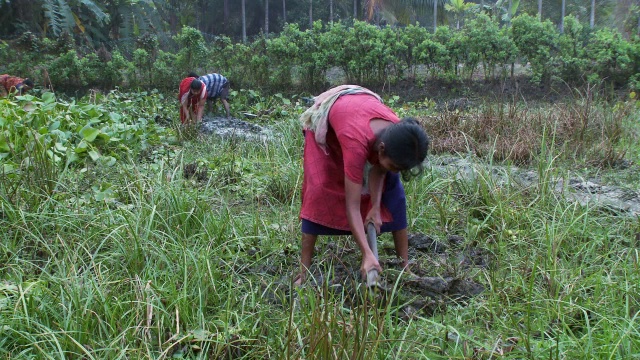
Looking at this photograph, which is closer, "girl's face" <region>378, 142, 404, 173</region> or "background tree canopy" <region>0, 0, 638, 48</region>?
"girl's face" <region>378, 142, 404, 173</region>

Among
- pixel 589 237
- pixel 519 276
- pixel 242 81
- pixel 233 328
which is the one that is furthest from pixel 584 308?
pixel 242 81

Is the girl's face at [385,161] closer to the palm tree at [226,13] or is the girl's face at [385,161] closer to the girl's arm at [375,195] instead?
the girl's arm at [375,195]

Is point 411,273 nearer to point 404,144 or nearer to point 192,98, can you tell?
point 404,144

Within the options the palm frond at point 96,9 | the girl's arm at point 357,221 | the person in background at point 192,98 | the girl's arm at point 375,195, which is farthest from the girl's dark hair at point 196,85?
the palm frond at point 96,9

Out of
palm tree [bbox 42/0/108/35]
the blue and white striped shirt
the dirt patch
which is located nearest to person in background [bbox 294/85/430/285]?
the dirt patch

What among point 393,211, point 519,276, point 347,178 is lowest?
point 519,276

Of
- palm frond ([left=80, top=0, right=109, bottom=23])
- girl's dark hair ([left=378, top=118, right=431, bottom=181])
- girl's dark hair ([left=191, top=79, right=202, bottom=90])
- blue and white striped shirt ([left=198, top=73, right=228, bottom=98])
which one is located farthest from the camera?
palm frond ([left=80, top=0, right=109, bottom=23])

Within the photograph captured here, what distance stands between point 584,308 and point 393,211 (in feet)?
3.39

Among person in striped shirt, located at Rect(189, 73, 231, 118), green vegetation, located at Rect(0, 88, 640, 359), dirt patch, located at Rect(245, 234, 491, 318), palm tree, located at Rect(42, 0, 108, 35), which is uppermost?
palm tree, located at Rect(42, 0, 108, 35)

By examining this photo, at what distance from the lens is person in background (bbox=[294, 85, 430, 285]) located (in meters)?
2.62

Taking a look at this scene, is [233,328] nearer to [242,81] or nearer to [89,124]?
[89,124]

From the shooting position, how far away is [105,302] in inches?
95.8

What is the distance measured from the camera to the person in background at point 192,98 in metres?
8.18

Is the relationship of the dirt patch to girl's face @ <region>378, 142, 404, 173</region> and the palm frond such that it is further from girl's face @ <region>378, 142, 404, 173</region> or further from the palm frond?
the palm frond
